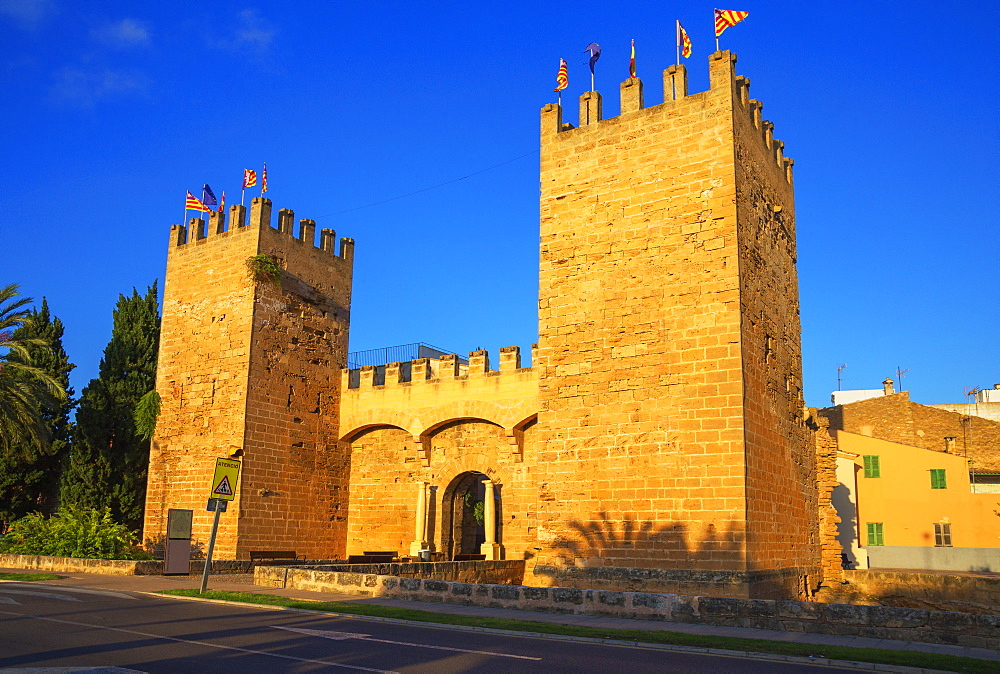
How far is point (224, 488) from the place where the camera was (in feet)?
42.6

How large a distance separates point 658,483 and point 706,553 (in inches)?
55.0

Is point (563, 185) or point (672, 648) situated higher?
point (563, 185)

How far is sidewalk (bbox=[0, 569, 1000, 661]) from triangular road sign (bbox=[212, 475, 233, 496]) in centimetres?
163

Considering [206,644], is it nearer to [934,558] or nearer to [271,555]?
[271,555]

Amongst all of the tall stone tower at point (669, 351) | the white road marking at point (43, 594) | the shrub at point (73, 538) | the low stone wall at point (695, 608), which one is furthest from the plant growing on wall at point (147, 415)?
the tall stone tower at point (669, 351)

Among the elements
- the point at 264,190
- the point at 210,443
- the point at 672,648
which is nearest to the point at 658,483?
the point at 672,648

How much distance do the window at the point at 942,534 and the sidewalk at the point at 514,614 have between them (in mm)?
23865

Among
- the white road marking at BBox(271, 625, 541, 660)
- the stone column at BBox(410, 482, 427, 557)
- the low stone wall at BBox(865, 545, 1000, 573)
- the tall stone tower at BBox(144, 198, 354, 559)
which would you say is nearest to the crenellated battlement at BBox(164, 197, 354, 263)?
the tall stone tower at BBox(144, 198, 354, 559)

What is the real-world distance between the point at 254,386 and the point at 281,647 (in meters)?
13.6


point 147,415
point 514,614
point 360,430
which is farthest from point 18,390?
point 514,614

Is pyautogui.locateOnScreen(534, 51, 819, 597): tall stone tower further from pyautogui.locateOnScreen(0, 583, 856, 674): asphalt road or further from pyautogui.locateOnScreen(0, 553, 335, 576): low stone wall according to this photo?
pyautogui.locateOnScreen(0, 553, 335, 576): low stone wall

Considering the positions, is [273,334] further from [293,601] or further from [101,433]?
[293,601]

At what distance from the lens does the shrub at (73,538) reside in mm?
18469

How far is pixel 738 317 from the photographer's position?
46.1ft
